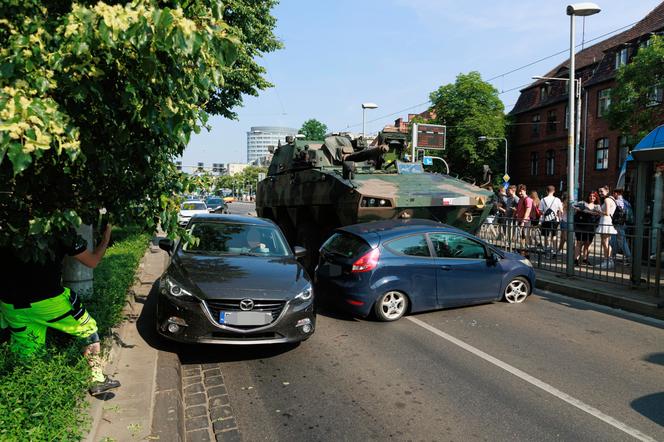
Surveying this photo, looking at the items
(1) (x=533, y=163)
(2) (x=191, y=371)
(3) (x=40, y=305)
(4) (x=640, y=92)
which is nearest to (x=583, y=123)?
(1) (x=533, y=163)

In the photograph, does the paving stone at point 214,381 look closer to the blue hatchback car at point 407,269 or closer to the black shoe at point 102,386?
the black shoe at point 102,386

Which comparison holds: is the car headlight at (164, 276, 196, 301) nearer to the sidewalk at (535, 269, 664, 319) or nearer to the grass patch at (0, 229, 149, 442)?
the grass patch at (0, 229, 149, 442)

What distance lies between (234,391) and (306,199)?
275 inches

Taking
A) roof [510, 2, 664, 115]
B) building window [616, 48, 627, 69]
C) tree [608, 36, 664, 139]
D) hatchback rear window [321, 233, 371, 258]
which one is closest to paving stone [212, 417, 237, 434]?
hatchback rear window [321, 233, 371, 258]

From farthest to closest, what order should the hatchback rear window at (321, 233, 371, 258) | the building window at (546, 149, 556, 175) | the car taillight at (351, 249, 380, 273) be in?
1. the building window at (546, 149, 556, 175)
2. the hatchback rear window at (321, 233, 371, 258)
3. the car taillight at (351, 249, 380, 273)

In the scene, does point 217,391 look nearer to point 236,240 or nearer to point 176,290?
point 176,290

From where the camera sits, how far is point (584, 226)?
1255 centimetres

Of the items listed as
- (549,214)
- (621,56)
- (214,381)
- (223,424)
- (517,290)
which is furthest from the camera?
(621,56)

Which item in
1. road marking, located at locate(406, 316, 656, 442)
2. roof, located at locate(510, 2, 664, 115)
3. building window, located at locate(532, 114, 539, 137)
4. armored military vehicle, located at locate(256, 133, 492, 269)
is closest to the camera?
road marking, located at locate(406, 316, 656, 442)

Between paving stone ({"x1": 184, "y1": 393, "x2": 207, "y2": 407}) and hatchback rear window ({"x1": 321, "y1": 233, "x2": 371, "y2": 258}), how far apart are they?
3247mm

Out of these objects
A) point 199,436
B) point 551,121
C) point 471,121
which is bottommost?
point 199,436

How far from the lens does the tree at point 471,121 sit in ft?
162

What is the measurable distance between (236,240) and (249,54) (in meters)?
11.2

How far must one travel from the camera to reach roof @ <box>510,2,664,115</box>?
111 ft
